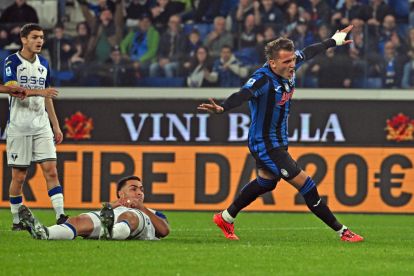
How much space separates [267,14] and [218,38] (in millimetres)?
916

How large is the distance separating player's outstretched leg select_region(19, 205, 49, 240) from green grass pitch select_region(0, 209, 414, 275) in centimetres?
7

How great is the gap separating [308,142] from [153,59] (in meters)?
3.18

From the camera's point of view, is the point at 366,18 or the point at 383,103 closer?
the point at 383,103

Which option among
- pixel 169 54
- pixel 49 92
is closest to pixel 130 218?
pixel 49 92

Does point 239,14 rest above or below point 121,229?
above

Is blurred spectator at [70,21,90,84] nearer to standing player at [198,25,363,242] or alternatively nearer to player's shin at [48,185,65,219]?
player's shin at [48,185,65,219]

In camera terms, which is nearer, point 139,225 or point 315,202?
point 139,225

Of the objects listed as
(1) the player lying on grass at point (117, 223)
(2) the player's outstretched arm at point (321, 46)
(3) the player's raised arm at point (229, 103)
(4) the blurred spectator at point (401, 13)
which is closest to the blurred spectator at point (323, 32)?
(4) the blurred spectator at point (401, 13)

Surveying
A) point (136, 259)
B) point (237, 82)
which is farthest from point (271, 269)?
point (237, 82)

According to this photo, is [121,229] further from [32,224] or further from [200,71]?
[200,71]

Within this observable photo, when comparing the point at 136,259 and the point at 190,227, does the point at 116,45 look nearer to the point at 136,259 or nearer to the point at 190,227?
the point at 190,227

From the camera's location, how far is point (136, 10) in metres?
20.1

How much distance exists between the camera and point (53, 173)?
11992 mm

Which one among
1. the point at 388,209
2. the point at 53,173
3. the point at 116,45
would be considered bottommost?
the point at 388,209
